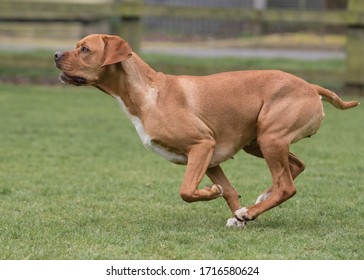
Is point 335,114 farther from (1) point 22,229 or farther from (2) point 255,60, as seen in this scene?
(1) point 22,229

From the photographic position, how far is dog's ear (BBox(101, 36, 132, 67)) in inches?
269

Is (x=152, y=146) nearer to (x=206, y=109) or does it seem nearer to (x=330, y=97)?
(x=206, y=109)

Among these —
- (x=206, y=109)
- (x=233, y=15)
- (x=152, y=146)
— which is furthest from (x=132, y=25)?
(x=152, y=146)

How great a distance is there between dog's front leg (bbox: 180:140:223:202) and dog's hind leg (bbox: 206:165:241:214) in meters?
0.48

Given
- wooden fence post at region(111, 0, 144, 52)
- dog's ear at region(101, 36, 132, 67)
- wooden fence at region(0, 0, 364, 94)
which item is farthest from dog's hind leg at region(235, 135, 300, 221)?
wooden fence post at region(111, 0, 144, 52)

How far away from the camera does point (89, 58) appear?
6.92 meters

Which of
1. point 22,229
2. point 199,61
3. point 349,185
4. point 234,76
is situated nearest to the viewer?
point 22,229

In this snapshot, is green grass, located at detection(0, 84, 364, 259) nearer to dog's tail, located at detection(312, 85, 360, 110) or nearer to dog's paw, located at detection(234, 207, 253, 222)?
dog's paw, located at detection(234, 207, 253, 222)

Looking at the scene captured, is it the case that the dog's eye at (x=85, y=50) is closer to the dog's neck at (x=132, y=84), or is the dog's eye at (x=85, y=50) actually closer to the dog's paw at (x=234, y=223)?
the dog's neck at (x=132, y=84)

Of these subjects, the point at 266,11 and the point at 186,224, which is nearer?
the point at 186,224

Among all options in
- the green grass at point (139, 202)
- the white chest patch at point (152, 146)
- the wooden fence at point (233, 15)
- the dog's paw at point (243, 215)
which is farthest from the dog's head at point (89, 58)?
the wooden fence at point (233, 15)
